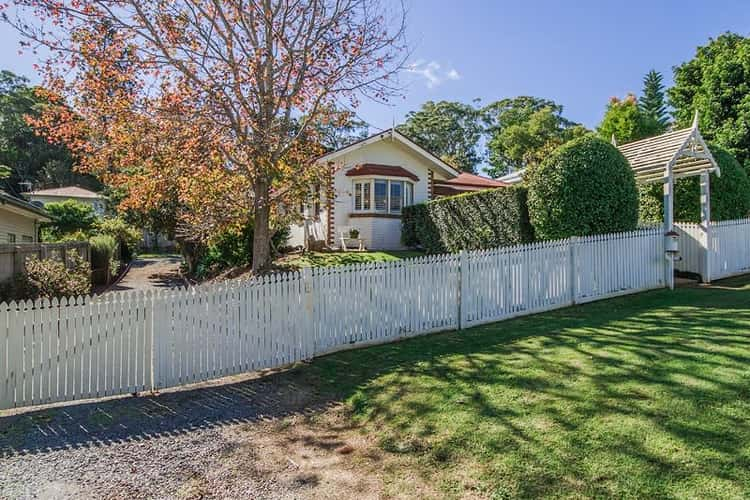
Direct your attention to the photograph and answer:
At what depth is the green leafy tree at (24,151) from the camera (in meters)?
49.3

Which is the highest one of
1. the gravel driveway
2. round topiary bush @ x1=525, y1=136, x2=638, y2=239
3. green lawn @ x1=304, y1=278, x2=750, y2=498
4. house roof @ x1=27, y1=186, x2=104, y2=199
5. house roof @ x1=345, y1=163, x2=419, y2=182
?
house roof @ x1=27, y1=186, x2=104, y2=199

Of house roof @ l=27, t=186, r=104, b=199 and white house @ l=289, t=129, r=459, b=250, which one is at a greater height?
house roof @ l=27, t=186, r=104, b=199

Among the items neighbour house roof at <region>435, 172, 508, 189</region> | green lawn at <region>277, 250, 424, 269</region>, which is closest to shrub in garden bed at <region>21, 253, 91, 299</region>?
green lawn at <region>277, 250, 424, 269</region>

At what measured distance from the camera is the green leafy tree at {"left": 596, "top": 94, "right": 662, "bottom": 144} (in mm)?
27281

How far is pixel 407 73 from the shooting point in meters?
9.91

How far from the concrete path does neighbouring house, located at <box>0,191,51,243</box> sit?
12.7 feet

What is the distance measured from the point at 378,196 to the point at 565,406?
16.0 metres

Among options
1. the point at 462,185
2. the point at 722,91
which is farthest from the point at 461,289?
the point at 722,91

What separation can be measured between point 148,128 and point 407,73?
18.4 ft

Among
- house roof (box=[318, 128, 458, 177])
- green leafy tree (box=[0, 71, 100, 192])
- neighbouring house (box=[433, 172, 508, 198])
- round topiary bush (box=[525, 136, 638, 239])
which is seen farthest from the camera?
green leafy tree (box=[0, 71, 100, 192])

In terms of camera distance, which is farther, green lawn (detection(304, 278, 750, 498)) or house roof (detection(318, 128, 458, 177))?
house roof (detection(318, 128, 458, 177))

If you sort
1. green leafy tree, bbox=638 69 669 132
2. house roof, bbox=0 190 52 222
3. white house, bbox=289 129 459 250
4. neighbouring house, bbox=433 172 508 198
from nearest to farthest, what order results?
house roof, bbox=0 190 52 222, white house, bbox=289 129 459 250, neighbouring house, bbox=433 172 508 198, green leafy tree, bbox=638 69 669 132

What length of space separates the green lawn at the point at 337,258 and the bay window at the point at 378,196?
2552mm

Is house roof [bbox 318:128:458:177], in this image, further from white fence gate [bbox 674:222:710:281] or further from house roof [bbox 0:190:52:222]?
white fence gate [bbox 674:222:710:281]
